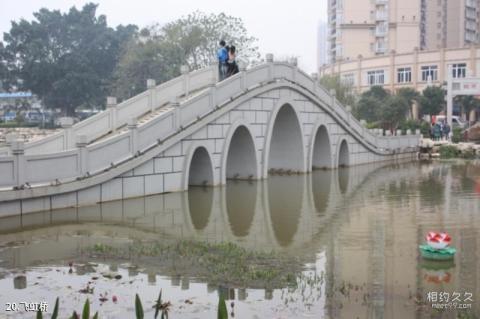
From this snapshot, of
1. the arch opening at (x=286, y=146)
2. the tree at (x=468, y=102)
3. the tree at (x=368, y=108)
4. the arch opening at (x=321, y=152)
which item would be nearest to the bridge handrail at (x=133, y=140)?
the arch opening at (x=286, y=146)

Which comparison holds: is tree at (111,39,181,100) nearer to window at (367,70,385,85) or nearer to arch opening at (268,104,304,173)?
arch opening at (268,104,304,173)

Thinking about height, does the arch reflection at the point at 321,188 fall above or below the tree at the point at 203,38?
below

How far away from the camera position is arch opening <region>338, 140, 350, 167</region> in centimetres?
2884

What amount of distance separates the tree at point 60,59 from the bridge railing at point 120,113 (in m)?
34.4

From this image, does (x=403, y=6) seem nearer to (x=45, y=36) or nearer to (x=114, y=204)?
(x=45, y=36)

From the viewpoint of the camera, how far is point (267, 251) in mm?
10336

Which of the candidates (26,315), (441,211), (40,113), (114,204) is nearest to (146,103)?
(114,204)

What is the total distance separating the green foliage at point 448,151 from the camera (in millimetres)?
35037

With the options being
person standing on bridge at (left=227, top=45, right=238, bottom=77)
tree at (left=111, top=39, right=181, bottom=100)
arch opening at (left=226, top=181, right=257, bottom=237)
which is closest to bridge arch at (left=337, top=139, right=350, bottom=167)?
arch opening at (left=226, top=181, right=257, bottom=237)

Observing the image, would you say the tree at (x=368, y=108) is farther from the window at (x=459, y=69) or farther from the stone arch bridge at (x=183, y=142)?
the stone arch bridge at (x=183, y=142)

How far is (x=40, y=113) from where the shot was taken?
2398 inches

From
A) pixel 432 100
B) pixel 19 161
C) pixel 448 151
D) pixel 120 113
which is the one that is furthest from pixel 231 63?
pixel 432 100

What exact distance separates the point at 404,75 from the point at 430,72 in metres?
2.75

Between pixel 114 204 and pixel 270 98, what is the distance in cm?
888
